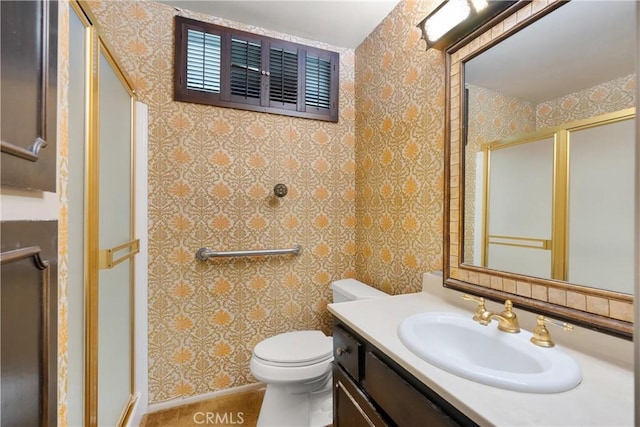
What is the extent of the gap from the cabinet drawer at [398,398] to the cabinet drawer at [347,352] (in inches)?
1.8

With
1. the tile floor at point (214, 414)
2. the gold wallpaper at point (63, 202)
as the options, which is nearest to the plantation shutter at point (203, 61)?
the gold wallpaper at point (63, 202)

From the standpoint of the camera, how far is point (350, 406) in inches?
38.8

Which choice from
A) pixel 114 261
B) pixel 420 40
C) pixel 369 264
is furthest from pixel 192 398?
pixel 420 40

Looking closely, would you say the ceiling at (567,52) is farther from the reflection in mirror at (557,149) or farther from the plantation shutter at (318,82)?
the plantation shutter at (318,82)

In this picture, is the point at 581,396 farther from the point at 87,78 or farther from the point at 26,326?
the point at 87,78

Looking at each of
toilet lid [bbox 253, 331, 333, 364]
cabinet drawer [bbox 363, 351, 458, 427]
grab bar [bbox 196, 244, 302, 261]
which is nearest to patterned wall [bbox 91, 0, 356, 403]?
grab bar [bbox 196, 244, 302, 261]

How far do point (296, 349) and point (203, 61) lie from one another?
5.63ft

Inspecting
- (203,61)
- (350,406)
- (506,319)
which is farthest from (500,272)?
(203,61)

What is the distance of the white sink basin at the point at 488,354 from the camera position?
60cm

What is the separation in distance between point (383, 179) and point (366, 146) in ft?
1.02

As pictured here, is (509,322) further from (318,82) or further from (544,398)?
(318,82)

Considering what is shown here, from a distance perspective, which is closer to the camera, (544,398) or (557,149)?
(544,398)

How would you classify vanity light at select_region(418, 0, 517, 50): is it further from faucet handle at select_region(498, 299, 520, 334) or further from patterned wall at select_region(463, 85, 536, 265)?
faucet handle at select_region(498, 299, 520, 334)

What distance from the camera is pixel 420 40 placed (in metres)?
1.43
